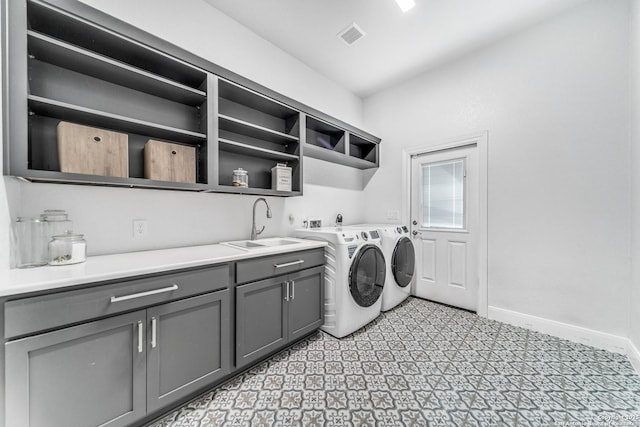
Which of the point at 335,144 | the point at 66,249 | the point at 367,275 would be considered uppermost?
the point at 335,144

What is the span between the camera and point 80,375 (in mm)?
1068

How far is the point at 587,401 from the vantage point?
4.85 ft

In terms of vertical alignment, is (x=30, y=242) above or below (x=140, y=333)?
above

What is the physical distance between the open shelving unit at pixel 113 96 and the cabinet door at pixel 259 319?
2.80 ft

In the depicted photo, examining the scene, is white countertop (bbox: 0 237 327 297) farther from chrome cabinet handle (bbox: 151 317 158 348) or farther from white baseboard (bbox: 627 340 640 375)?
white baseboard (bbox: 627 340 640 375)

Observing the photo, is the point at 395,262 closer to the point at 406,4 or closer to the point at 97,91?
the point at 406,4

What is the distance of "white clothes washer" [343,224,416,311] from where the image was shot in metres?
2.79

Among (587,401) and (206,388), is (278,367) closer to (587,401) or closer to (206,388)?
(206,388)

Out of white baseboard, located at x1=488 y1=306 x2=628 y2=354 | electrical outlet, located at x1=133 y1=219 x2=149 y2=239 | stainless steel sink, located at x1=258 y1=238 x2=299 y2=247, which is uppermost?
electrical outlet, located at x1=133 y1=219 x2=149 y2=239

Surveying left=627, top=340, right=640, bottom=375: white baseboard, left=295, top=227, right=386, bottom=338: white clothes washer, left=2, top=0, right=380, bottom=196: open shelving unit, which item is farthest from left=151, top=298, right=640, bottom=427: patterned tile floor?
left=2, top=0, right=380, bottom=196: open shelving unit

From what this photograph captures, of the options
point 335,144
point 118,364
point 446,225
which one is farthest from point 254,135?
point 446,225

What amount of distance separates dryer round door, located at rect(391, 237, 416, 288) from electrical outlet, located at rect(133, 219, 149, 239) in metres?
2.47

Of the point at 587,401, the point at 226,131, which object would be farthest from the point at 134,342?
the point at 587,401

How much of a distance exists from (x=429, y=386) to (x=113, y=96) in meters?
3.01
